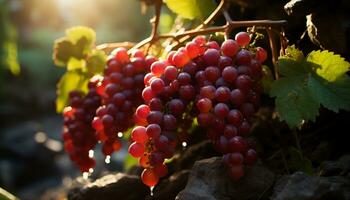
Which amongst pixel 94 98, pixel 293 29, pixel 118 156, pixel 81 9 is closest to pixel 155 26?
pixel 94 98

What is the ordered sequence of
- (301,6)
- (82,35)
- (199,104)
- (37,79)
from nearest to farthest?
1. (199,104)
2. (301,6)
3. (82,35)
4. (37,79)

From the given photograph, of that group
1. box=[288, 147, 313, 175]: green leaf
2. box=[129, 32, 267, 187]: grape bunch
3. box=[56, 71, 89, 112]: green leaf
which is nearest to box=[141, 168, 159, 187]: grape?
box=[129, 32, 267, 187]: grape bunch

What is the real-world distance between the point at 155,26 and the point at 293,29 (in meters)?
0.35

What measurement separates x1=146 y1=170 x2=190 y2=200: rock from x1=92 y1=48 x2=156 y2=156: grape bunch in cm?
14

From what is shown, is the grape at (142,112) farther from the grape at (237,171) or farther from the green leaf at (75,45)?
the green leaf at (75,45)

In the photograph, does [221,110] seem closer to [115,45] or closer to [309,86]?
[309,86]

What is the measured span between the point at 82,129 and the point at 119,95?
0.56 ft

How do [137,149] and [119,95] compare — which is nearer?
[137,149]

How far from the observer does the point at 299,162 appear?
1.04 m

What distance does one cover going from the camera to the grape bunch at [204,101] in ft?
2.96

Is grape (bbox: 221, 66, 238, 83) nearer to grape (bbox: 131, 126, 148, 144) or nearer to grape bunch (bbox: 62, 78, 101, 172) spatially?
grape (bbox: 131, 126, 148, 144)

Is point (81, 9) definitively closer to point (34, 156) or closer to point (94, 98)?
point (34, 156)

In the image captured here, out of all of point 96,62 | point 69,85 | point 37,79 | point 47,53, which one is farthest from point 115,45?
point 47,53

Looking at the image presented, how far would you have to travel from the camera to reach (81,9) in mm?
9906
